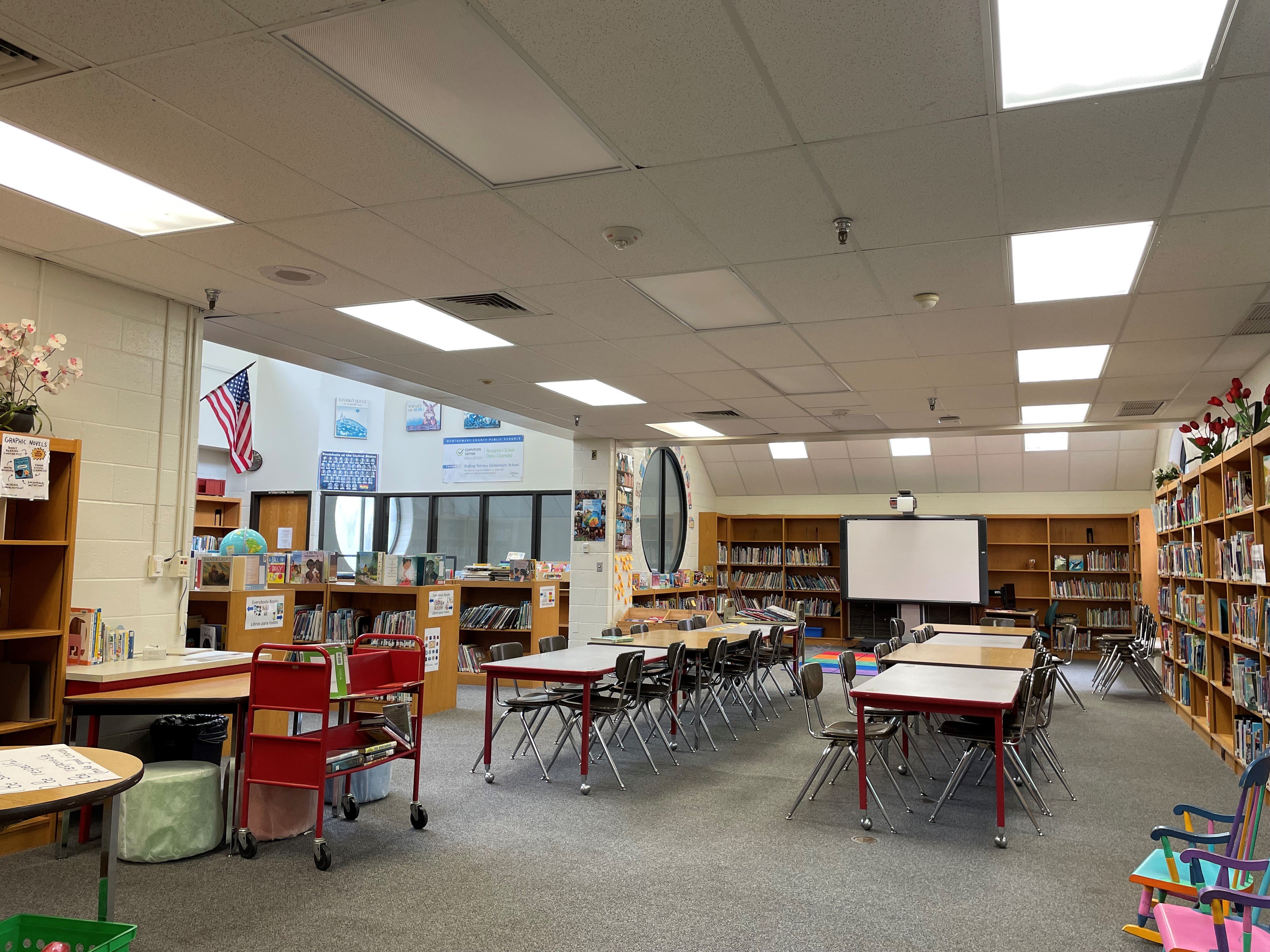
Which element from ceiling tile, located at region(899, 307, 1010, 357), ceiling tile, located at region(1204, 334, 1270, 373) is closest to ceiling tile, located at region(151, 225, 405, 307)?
ceiling tile, located at region(899, 307, 1010, 357)

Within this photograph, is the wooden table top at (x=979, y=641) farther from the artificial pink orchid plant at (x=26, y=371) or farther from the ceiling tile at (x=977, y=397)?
the artificial pink orchid plant at (x=26, y=371)

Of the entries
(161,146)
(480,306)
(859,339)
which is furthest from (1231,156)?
(161,146)

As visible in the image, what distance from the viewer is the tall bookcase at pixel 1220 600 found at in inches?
207

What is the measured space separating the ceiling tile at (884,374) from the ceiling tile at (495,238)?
2611 mm

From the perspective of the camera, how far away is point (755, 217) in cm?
379

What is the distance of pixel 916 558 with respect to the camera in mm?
13680

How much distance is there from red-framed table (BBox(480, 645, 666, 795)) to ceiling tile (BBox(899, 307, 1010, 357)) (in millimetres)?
2774

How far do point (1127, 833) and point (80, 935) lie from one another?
15.9 feet

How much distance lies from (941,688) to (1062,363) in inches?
107

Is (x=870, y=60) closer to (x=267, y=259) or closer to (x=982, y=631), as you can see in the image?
(x=267, y=259)

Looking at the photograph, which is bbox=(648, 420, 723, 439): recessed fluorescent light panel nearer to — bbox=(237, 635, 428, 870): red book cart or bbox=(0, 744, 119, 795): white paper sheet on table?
bbox=(237, 635, 428, 870): red book cart

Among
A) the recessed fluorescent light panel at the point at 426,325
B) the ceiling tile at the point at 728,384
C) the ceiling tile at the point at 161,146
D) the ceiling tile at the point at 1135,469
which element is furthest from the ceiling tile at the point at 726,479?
the ceiling tile at the point at 161,146

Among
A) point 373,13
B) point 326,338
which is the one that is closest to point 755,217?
point 373,13

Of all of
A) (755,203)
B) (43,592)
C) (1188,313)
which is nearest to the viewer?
(755,203)
